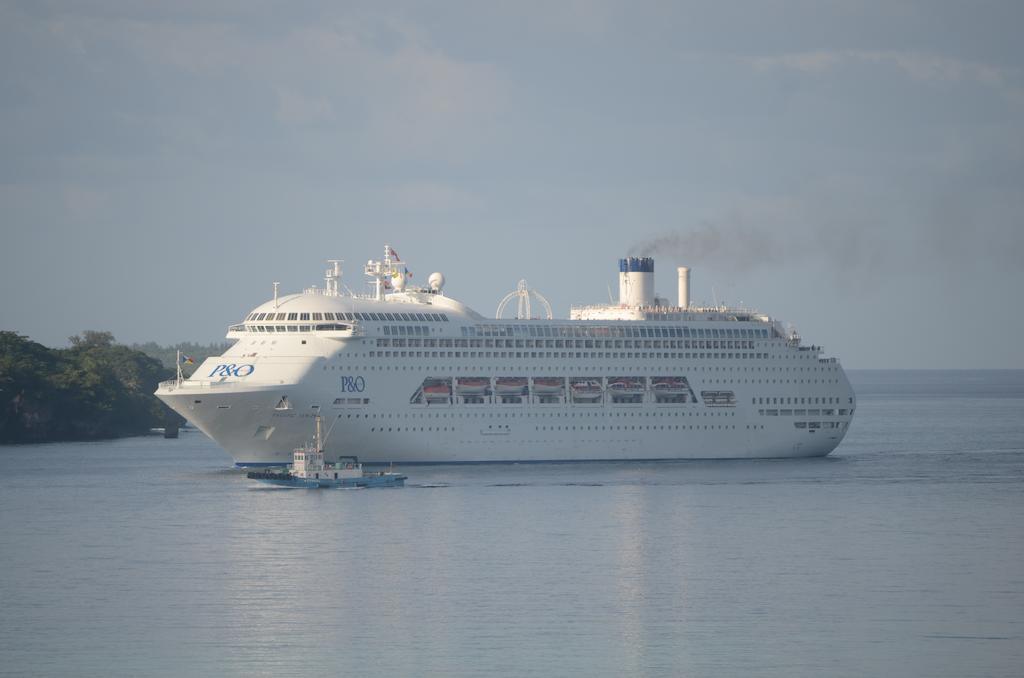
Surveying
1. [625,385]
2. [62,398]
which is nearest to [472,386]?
[625,385]

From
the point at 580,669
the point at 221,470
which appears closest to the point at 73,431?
the point at 221,470

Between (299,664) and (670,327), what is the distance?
61875 millimetres

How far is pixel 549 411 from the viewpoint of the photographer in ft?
326

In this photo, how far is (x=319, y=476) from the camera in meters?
87.9

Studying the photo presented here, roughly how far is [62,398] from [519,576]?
3759 inches

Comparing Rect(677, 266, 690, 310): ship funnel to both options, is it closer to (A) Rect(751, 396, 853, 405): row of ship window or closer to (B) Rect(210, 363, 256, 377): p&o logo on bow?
(A) Rect(751, 396, 853, 405): row of ship window

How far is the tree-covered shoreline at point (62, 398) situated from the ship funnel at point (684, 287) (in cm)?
6073

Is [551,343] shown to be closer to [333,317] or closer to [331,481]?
[333,317]

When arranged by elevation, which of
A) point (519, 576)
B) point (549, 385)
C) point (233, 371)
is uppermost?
point (233, 371)

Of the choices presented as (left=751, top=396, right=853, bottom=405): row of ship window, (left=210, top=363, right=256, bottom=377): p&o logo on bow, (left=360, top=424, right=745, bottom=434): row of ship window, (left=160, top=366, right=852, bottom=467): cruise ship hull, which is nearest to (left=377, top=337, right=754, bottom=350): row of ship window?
(left=160, top=366, right=852, bottom=467): cruise ship hull

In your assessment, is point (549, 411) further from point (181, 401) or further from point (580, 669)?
point (580, 669)

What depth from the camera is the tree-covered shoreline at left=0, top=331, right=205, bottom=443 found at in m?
142

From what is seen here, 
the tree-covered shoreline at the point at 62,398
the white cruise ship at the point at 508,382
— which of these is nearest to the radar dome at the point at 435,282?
the white cruise ship at the point at 508,382

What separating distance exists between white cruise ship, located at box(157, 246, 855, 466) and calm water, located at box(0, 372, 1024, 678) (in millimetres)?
4037
